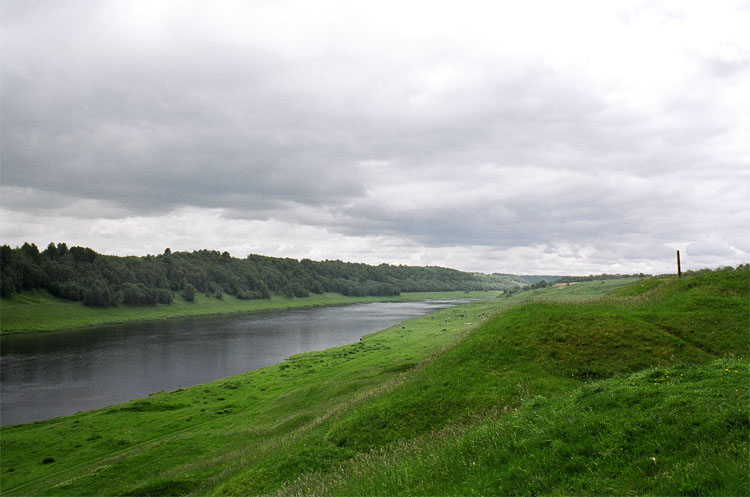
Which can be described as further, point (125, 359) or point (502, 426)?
point (125, 359)

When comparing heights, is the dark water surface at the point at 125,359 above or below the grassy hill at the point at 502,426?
below

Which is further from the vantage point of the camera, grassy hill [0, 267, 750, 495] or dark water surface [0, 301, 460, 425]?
dark water surface [0, 301, 460, 425]

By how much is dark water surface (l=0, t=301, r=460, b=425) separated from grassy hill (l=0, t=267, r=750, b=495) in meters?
15.8

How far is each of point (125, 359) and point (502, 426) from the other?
94.0 meters

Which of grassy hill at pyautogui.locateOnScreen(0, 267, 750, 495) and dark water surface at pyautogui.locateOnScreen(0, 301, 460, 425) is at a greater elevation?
grassy hill at pyautogui.locateOnScreen(0, 267, 750, 495)

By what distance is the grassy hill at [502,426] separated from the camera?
33.0 feet

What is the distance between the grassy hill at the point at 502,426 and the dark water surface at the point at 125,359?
15.8 metres

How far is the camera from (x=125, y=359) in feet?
286

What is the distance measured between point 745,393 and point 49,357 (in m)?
113

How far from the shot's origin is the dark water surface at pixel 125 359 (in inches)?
2359

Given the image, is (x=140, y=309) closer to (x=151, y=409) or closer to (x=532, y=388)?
(x=151, y=409)

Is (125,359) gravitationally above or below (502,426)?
below

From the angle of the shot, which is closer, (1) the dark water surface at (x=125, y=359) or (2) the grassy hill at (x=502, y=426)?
(2) the grassy hill at (x=502, y=426)

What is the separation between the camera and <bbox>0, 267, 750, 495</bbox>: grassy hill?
1005 centimetres
